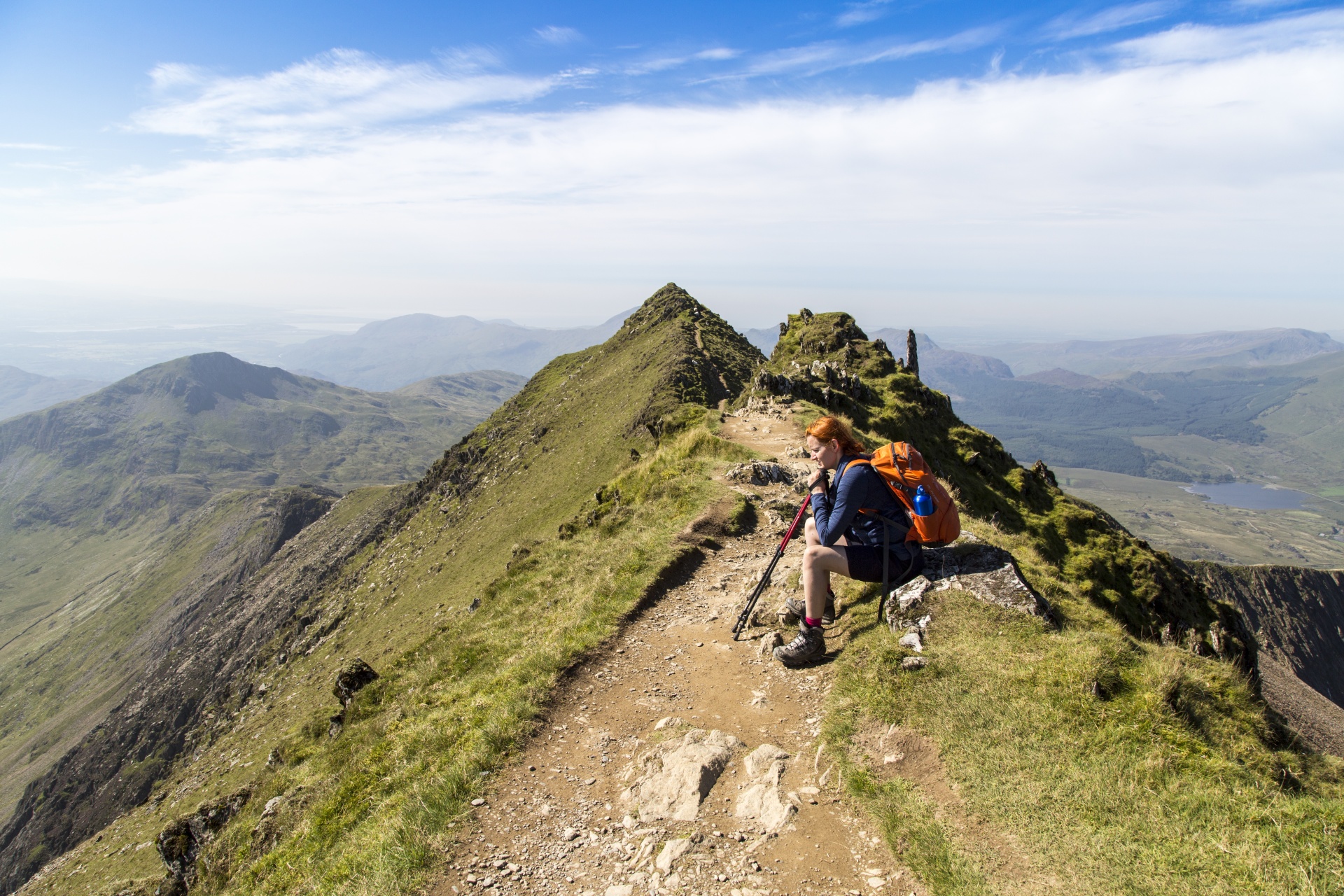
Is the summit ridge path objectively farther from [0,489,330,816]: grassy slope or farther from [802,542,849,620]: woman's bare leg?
A: [0,489,330,816]: grassy slope

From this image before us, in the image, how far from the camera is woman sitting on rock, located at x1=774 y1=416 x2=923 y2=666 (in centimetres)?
1022

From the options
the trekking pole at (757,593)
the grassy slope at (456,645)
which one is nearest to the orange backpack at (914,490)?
the trekking pole at (757,593)

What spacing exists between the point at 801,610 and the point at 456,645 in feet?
36.4

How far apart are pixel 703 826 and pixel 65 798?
434 feet

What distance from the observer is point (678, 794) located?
8602 millimetres

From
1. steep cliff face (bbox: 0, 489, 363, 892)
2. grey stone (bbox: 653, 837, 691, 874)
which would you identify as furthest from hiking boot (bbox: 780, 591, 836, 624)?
Result: steep cliff face (bbox: 0, 489, 363, 892)

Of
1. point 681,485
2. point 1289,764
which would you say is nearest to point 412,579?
point 681,485

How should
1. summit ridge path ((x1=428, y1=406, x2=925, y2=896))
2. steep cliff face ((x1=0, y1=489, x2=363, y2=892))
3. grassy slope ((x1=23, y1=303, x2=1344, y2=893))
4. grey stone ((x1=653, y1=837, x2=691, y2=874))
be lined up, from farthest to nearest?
steep cliff face ((x1=0, y1=489, x2=363, y2=892)), grey stone ((x1=653, y1=837, x2=691, y2=874)), summit ridge path ((x1=428, y1=406, x2=925, y2=896)), grassy slope ((x1=23, y1=303, x2=1344, y2=893))

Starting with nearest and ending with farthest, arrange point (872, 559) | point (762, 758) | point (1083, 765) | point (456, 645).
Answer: point (1083, 765), point (762, 758), point (872, 559), point (456, 645)

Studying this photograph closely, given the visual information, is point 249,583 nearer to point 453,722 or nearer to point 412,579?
point 412,579

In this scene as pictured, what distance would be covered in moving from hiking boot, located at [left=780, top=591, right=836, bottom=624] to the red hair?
10.5 feet

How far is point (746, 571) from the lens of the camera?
16.1m

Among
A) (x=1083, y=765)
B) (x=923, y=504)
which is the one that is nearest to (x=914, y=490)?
(x=923, y=504)

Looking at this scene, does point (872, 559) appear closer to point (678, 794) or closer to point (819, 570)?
point (819, 570)
